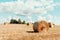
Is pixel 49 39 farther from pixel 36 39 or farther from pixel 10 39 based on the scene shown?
pixel 10 39

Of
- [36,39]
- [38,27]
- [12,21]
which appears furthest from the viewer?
[12,21]

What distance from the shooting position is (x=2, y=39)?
432 inches

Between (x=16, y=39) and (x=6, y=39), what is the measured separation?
559 millimetres

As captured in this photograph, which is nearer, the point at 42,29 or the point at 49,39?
the point at 49,39

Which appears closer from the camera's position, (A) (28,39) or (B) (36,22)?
(A) (28,39)

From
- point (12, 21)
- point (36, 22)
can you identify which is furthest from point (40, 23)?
point (12, 21)

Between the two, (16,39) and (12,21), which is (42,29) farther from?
(12,21)

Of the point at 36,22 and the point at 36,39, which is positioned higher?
the point at 36,22

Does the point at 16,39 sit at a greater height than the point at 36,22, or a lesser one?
lesser

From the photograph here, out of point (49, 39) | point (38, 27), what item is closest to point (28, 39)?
point (49, 39)

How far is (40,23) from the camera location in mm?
17859

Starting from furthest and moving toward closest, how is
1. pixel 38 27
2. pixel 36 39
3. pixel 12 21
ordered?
pixel 12 21, pixel 38 27, pixel 36 39

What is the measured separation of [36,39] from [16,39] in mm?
1150

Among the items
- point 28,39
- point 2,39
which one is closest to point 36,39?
point 28,39
